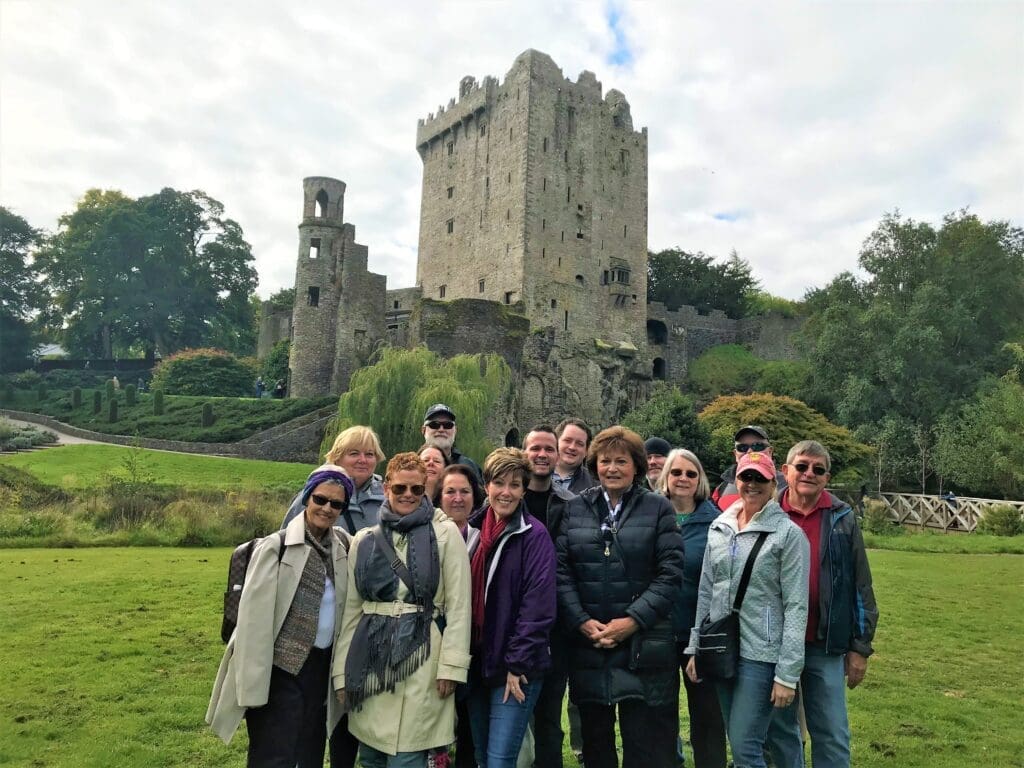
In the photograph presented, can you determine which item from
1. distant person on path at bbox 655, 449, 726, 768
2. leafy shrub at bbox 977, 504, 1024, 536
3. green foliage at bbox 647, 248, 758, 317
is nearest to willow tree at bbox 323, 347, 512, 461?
leafy shrub at bbox 977, 504, 1024, 536

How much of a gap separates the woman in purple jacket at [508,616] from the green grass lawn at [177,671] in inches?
54.8

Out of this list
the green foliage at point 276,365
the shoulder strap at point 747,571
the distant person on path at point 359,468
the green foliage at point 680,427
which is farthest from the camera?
the green foliage at point 276,365

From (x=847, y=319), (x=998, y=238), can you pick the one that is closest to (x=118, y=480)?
(x=847, y=319)

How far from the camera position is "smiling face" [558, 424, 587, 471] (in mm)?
5383

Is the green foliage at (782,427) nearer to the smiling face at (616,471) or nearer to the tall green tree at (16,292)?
the smiling face at (616,471)

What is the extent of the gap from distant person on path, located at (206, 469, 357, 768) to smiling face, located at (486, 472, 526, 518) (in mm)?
769

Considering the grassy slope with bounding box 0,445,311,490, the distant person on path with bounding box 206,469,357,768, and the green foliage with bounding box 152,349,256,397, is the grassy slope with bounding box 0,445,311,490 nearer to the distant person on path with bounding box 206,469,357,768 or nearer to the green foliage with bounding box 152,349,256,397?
the green foliage with bounding box 152,349,256,397

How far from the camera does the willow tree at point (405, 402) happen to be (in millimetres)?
19672

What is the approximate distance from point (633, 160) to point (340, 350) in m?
21.1

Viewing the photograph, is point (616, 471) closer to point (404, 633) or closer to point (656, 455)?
point (404, 633)

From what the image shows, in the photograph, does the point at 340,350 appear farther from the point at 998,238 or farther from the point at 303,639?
the point at 303,639

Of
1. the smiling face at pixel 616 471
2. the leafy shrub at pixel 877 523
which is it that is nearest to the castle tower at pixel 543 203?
the leafy shrub at pixel 877 523

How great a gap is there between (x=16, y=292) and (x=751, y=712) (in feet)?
197

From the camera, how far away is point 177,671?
629 cm
